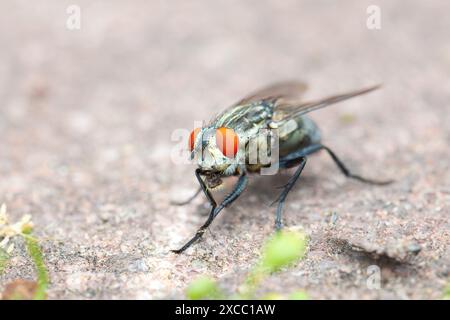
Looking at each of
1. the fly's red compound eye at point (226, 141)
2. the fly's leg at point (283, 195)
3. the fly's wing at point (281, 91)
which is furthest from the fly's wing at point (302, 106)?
the fly's red compound eye at point (226, 141)

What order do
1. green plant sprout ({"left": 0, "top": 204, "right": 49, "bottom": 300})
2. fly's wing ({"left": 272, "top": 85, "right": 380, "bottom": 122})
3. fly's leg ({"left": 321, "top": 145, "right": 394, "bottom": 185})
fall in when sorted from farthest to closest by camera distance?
fly's leg ({"left": 321, "top": 145, "right": 394, "bottom": 185}) < fly's wing ({"left": 272, "top": 85, "right": 380, "bottom": 122}) < green plant sprout ({"left": 0, "top": 204, "right": 49, "bottom": 300})

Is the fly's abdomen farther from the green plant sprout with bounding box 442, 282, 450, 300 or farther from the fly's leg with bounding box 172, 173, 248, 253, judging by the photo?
the green plant sprout with bounding box 442, 282, 450, 300

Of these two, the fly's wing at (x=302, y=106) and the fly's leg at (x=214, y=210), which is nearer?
the fly's leg at (x=214, y=210)

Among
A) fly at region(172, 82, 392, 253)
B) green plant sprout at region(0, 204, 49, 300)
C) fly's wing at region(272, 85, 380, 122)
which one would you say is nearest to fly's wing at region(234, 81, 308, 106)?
fly at region(172, 82, 392, 253)

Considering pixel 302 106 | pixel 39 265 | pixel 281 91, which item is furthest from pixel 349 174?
pixel 39 265

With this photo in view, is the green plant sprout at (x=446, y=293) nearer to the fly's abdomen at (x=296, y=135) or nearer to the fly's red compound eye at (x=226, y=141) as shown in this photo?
the fly's red compound eye at (x=226, y=141)

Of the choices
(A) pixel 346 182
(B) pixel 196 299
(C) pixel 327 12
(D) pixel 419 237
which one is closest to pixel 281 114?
(A) pixel 346 182
